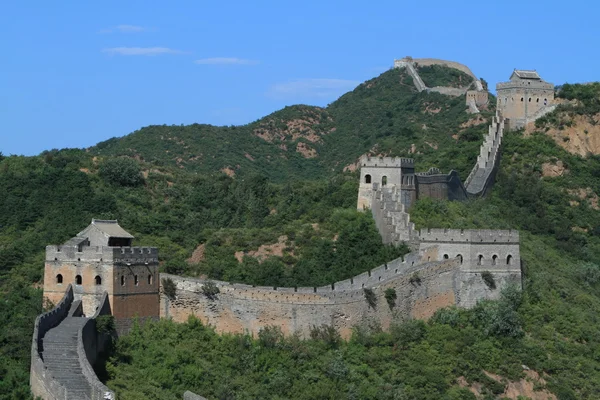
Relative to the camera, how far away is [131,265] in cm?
4694

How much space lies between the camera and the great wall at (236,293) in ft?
137

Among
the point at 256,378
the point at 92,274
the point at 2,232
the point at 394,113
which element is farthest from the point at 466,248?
the point at 394,113

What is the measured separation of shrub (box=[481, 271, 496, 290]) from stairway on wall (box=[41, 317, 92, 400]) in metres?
15.6

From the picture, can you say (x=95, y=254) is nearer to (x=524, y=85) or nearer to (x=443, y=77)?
(x=524, y=85)

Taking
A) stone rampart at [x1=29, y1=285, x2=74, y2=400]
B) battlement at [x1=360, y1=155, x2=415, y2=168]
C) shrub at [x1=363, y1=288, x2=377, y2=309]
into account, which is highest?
battlement at [x1=360, y1=155, x2=415, y2=168]

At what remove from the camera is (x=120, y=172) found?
7262 centimetres

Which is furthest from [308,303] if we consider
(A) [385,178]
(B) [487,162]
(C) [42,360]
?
(B) [487,162]

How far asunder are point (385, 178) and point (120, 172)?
1766 centimetres

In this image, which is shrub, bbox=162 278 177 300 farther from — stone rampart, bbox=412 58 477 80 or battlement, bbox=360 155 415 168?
stone rampart, bbox=412 58 477 80

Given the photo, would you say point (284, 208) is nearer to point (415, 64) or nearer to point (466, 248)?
point (466, 248)

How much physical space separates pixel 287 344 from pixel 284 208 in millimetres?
19579

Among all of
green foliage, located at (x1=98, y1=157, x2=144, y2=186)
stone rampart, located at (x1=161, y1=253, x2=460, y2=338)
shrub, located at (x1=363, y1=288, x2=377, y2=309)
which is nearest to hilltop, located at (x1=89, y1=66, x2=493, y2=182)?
green foliage, located at (x1=98, y1=157, x2=144, y2=186)

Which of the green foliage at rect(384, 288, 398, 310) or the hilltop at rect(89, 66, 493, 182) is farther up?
the hilltop at rect(89, 66, 493, 182)

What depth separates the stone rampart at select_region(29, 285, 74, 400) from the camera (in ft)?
127
